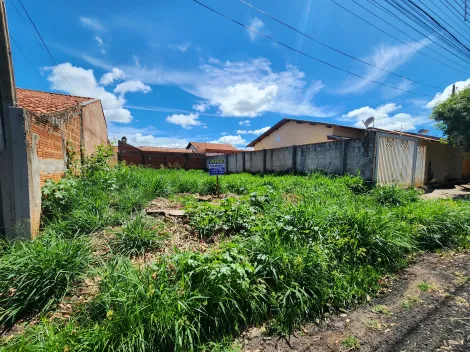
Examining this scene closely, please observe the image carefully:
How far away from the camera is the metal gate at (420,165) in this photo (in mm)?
8641

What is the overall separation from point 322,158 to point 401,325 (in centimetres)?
742

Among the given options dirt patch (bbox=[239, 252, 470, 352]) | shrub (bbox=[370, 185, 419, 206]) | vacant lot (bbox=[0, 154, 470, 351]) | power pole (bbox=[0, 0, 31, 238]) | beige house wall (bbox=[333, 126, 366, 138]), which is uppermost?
beige house wall (bbox=[333, 126, 366, 138])

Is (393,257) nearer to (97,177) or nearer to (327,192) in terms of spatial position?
(327,192)

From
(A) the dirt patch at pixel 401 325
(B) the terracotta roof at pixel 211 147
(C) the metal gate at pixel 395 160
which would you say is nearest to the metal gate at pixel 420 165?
(C) the metal gate at pixel 395 160

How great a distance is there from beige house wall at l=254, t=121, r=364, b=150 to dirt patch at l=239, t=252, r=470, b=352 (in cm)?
1232

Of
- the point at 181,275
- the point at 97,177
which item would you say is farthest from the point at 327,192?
the point at 97,177

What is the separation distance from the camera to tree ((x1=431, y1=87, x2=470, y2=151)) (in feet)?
29.5

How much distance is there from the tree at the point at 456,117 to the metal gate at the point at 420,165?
1.83 meters

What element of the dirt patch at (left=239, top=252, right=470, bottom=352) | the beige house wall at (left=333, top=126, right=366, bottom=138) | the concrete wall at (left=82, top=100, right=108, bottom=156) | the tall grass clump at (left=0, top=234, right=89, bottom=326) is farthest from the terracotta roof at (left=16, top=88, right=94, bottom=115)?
the beige house wall at (left=333, top=126, right=366, bottom=138)

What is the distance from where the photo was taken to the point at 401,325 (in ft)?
6.89

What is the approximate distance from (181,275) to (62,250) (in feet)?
4.86

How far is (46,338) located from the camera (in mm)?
1728

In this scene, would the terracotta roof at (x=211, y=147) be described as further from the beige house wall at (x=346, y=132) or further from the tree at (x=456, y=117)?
the tree at (x=456, y=117)

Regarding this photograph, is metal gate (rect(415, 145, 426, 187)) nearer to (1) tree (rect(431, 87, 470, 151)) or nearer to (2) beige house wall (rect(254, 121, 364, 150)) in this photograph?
(1) tree (rect(431, 87, 470, 151))
